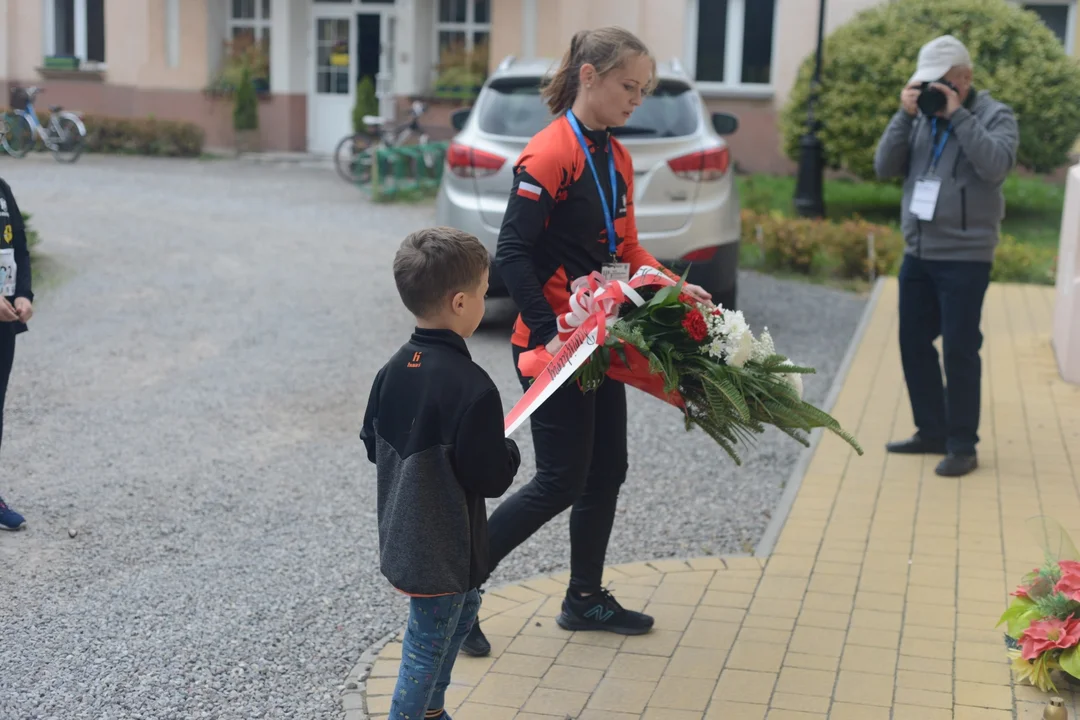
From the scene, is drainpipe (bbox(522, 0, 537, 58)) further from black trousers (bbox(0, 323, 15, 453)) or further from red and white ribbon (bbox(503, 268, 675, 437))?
red and white ribbon (bbox(503, 268, 675, 437))

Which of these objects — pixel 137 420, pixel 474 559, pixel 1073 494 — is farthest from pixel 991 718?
pixel 137 420

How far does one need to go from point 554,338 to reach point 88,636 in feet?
6.02

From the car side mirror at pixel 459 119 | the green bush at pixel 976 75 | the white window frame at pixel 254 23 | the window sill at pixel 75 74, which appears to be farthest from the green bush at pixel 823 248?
the window sill at pixel 75 74

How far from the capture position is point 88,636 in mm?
4273

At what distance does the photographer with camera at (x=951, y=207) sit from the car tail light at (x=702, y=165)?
8.75 feet

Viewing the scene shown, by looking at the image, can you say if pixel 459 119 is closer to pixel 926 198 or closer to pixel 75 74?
pixel 926 198

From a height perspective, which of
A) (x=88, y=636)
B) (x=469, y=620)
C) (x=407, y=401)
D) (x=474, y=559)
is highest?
(x=407, y=401)

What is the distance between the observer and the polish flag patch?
3.92m

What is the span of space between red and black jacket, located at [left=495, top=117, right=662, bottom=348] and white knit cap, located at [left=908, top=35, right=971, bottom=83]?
2.51 m

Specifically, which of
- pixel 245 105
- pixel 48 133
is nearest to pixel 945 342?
pixel 48 133

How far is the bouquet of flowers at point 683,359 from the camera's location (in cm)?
377

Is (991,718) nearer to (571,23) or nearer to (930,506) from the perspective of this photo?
(930,506)

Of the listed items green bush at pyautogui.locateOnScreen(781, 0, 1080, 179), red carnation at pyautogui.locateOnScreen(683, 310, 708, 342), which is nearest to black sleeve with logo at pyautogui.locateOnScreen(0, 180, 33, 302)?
red carnation at pyautogui.locateOnScreen(683, 310, 708, 342)

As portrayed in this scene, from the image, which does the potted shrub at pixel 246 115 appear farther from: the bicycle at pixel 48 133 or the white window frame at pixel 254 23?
the bicycle at pixel 48 133
